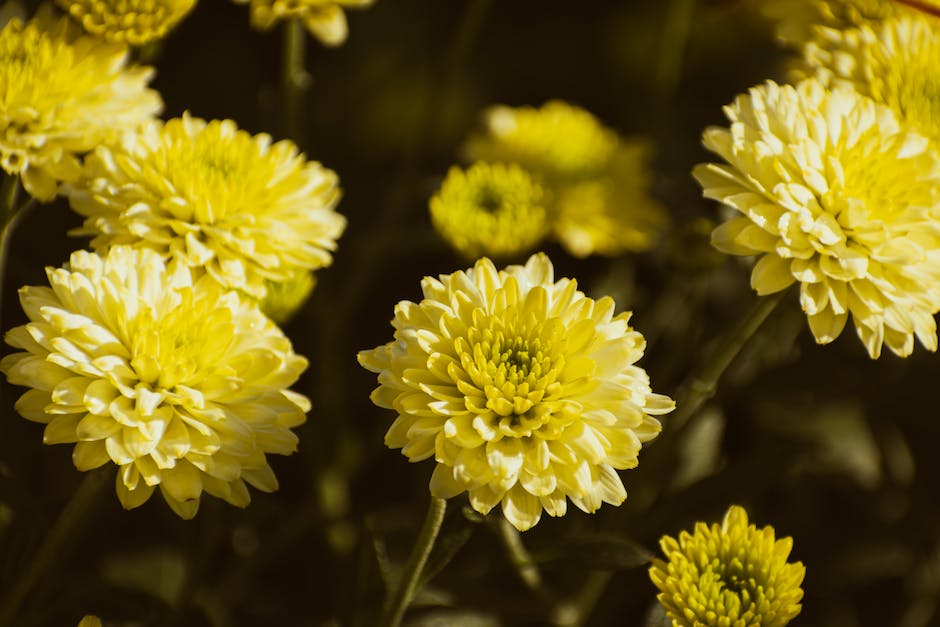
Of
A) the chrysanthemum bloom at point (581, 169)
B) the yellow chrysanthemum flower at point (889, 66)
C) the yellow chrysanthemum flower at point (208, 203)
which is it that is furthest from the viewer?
the chrysanthemum bloom at point (581, 169)

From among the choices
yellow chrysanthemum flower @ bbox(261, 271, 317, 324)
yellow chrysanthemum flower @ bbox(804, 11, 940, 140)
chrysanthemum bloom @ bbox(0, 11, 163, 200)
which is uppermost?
yellow chrysanthemum flower @ bbox(804, 11, 940, 140)

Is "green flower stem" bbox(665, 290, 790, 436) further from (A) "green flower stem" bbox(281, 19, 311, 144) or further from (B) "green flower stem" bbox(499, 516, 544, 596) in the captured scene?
(A) "green flower stem" bbox(281, 19, 311, 144)

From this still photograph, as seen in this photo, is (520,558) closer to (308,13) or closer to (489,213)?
(489,213)

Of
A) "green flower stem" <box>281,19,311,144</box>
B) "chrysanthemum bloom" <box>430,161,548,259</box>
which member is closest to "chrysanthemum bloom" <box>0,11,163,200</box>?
"green flower stem" <box>281,19,311,144</box>

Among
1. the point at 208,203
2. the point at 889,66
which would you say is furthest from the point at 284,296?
the point at 889,66

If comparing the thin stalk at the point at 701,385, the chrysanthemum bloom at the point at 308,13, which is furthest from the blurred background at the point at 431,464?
the chrysanthemum bloom at the point at 308,13

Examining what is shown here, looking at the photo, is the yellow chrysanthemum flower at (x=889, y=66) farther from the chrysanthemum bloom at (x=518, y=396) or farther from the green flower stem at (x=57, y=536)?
the green flower stem at (x=57, y=536)

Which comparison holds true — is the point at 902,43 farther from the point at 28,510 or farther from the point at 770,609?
the point at 28,510
